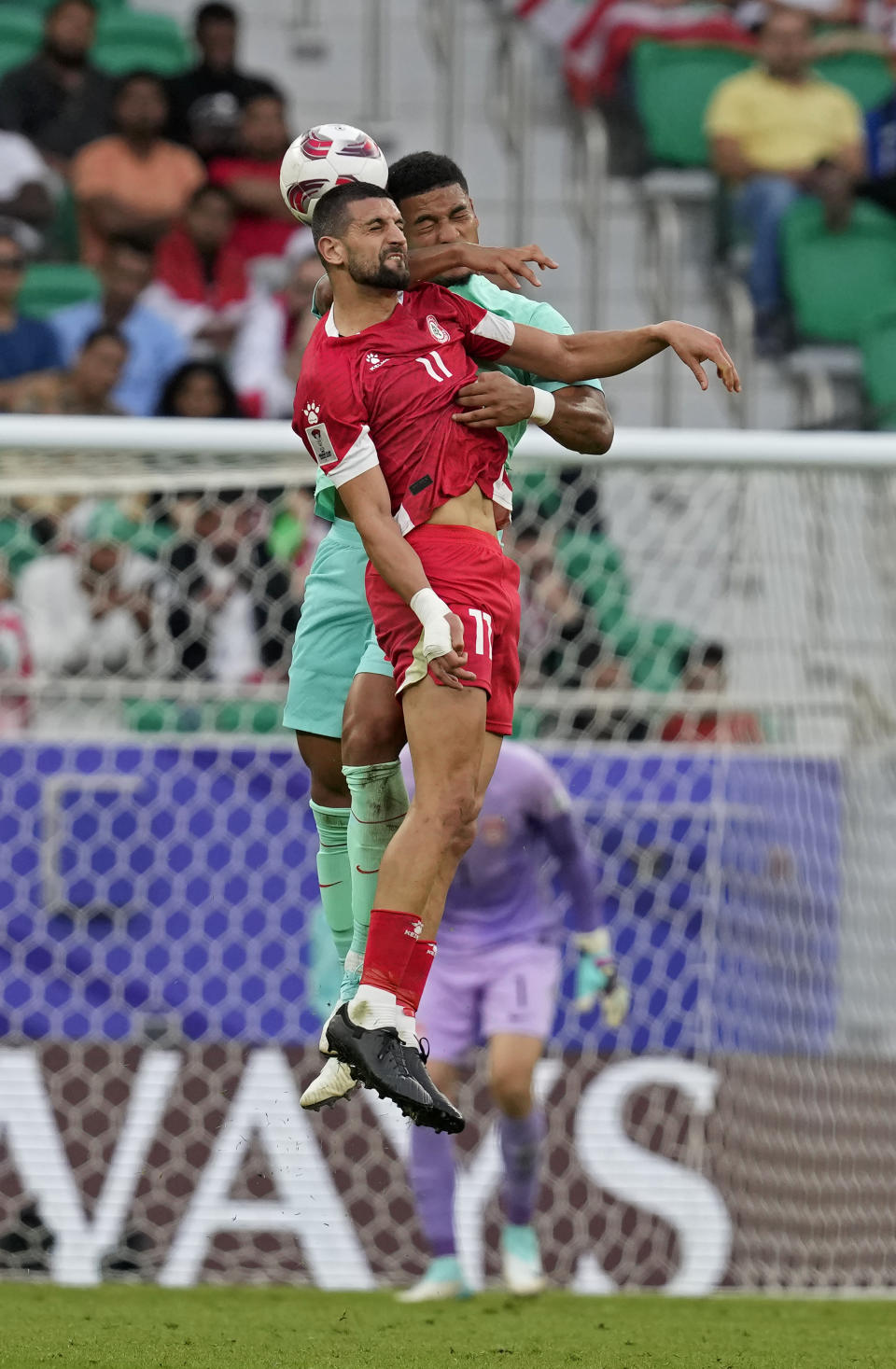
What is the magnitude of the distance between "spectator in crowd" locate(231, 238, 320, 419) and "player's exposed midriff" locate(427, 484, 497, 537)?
18.8 feet

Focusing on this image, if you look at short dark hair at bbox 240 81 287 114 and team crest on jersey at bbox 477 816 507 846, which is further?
short dark hair at bbox 240 81 287 114

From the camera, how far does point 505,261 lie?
489 cm

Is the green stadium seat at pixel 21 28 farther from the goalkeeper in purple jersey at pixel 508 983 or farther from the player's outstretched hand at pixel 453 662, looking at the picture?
the player's outstretched hand at pixel 453 662

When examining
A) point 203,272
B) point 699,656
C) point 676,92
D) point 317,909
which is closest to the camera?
point 317,909

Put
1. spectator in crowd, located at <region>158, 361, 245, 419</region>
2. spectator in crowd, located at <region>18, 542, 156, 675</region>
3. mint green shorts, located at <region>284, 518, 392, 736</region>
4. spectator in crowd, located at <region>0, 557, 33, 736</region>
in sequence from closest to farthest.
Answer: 1. mint green shorts, located at <region>284, 518, 392, 736</region>
2. spectator in crowd, located at <region>0, 557, 33, 736</region>
3. spectator in crowd, located at <region>18, 542, 156, 675</region>
4. spectator in crowd, located at <region>158, 361, 245, 419</region>

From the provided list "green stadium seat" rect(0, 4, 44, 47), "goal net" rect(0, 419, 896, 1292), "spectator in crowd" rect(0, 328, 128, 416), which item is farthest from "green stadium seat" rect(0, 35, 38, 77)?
"goal net" rect(0, 419, 896, 1292)

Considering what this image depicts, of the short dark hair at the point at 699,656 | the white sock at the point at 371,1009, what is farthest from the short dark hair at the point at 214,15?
the white sock at the point at 371,1009

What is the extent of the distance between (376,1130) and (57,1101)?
1198mm

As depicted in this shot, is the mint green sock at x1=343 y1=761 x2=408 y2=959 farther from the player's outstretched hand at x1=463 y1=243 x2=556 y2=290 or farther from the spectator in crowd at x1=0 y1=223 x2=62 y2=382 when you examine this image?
the spectator in crowd at x1=0 y1=223 x2=62 y2=382

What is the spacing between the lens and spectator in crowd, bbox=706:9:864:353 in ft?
40.4

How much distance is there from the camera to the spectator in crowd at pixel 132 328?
34.6 ft

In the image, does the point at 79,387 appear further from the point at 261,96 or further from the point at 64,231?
the point at 261,96

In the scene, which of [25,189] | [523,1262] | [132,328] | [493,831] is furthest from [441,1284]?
[25,189]

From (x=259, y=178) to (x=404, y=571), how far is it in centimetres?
755
